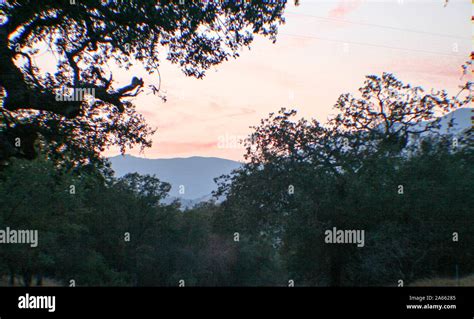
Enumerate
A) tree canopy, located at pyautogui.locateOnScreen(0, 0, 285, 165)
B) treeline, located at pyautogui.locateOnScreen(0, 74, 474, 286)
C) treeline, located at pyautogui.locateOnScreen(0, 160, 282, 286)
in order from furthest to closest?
treeline, located at pyautogui.locateOnScreen(0, 160, 282, 286), treeline, located at pyautogui.locateOnScreen(0, 74, 474, 286), tree canopy, located at pyautogui.locateOnScreen(0, 0, 285, 165)

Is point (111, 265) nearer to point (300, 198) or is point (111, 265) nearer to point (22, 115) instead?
point (300, 198)

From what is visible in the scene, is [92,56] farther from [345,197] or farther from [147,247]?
[147,247]

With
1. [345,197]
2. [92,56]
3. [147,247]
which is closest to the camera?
[92,56]

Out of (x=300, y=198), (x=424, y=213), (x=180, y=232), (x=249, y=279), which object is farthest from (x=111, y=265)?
(x=424, y=213)

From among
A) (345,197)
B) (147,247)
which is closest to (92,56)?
(345,197)

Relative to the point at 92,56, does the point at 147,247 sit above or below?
below

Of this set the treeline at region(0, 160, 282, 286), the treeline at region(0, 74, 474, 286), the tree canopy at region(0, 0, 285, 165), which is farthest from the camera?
the treeline at region(0, 160, 282, 286)

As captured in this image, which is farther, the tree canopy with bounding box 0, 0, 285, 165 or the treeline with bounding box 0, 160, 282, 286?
the treeline with bounding box 0, 160, 282, 286

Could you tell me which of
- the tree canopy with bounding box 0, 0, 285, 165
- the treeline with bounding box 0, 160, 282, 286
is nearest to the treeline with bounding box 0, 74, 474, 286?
the tree canopy with bounding box 0, 0, 285, 165

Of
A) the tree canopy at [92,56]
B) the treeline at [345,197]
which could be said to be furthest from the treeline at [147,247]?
the tree canopy at [92,56]

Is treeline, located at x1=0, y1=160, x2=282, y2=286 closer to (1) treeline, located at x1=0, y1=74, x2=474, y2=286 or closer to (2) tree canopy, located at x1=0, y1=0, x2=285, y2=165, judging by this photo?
(1) treeline, located at x1=0, y1=74, x2=474, y2=286

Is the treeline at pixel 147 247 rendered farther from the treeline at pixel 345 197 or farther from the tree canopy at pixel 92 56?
the tree canopy at pixel 92 56

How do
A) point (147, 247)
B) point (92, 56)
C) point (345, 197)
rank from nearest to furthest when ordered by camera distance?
point (92, 56), point (345, 197), point (147, 247)
